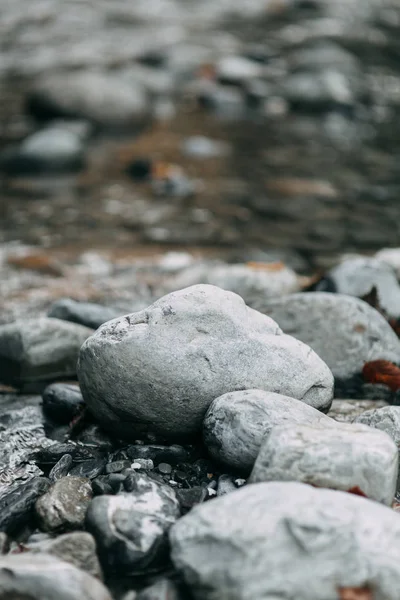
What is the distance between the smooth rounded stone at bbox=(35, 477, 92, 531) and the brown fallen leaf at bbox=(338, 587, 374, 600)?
0.92m

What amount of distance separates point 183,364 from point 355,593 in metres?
1.10

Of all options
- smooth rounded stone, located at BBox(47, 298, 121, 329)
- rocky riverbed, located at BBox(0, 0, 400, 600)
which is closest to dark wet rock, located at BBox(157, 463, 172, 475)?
rocky riverbed, located at BBox(0, 0, 400, 600)

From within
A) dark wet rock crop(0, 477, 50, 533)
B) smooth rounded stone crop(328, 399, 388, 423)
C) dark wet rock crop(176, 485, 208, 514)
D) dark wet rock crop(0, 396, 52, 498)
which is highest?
dark wet rock crop(0, 477, 50, 533)

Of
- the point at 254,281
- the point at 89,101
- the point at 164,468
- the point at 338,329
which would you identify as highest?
the point at 164,468

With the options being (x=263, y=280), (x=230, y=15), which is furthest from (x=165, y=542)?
(x=230, y=15)

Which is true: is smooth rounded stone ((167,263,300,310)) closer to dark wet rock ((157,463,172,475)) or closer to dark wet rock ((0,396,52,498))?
dark wet rock ((0,396,52,498))

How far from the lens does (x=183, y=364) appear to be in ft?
9.16

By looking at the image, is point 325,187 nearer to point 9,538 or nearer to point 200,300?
point 200,300

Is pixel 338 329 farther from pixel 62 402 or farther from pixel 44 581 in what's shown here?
pixel 44 581

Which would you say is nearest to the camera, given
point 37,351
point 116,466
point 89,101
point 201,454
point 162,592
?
point 162,592

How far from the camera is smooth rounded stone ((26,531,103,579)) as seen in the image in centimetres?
219

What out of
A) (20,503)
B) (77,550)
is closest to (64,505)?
(20,503)

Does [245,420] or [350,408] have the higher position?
[245,420]

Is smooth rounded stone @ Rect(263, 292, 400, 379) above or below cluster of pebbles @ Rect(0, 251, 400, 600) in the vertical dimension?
below
